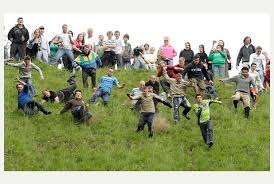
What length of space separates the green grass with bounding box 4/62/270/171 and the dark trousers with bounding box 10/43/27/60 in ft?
10.9

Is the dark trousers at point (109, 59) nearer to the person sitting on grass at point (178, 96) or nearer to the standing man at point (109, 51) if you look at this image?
the standing man at point (109, 51)

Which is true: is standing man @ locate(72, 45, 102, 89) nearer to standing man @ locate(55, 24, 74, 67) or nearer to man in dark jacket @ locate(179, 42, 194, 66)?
A: standing man @ locate(55, 24, 74, 67)

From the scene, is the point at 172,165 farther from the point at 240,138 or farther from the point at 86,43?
the point at 86,43

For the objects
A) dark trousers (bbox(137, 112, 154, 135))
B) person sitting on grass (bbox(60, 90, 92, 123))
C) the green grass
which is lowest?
the green grass

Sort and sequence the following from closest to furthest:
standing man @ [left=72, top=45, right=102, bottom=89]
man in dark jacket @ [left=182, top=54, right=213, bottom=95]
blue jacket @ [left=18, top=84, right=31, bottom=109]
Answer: blue jacket @ [left=18, top=84, right=31, bottom=109], man in dark jacket @ [left=182, top=54, right=213, bottom=95], standing man @ [left=72, top=45, right=102, bottom=89]

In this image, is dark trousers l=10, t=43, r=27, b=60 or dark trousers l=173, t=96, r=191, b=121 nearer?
dark trousers l=173, t=96, r=191, b=121

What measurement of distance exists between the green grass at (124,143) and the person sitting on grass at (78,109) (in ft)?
1.11

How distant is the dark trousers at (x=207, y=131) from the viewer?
24500 millimetres

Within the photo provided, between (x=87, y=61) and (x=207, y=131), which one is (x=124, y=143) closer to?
(x=207, y=131)

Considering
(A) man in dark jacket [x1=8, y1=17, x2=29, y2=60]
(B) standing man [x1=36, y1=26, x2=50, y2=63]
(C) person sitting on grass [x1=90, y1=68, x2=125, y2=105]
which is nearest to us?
(C) person sitting on grass [x1=90, y1=68, x2=125, y2=105]

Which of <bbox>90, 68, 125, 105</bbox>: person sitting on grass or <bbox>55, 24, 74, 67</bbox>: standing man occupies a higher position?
<bbox>55, 24, 74, 67</bbox>: standing man

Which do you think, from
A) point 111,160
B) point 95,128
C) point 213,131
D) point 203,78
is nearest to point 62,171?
point 111,160

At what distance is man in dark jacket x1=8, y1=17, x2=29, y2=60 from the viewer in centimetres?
3120

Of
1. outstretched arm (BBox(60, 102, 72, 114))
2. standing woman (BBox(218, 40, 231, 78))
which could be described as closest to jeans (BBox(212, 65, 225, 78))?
standing woman (BBox(218, 40, 231, 78))
